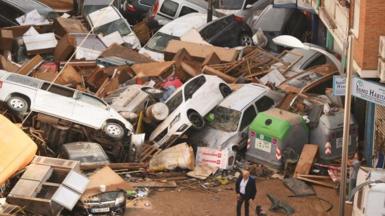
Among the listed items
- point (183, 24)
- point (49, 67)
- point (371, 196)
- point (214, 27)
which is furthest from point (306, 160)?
point (183, 24)

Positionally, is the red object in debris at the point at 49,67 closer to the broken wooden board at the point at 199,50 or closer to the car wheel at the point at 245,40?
the broken wooden board at the point at 199,50

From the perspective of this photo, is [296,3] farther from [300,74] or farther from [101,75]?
[101,75]

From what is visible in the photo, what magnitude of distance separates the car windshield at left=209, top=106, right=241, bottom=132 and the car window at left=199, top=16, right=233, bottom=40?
7.47 metres

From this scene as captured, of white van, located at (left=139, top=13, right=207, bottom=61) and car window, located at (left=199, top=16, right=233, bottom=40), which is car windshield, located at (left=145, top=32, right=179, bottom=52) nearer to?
white van, located at (left=139, top=13, right=207, bottom=61)

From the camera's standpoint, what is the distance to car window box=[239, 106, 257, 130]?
25.1 meters

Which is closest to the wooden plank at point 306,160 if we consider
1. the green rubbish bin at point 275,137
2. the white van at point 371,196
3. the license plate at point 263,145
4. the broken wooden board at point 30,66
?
the green rubbish bin at point 275,137

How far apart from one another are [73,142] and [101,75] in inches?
189

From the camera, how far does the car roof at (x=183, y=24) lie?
3344 centimetres

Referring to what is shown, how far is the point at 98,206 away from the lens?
20.8 m

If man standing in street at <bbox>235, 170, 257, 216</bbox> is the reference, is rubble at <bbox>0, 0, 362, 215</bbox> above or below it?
below

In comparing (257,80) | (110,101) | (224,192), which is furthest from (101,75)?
(224,192)

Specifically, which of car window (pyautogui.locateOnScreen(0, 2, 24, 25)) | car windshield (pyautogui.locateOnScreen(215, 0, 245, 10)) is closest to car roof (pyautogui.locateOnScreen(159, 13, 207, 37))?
car windshield (pyautogui.locateOnScreen(215, 0, 245, 10))

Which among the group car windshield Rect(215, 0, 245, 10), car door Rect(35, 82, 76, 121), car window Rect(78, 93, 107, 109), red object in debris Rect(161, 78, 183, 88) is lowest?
car windshield Rect(215, 0, 245, 10)

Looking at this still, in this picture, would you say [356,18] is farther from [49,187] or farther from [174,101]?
[49,187]
